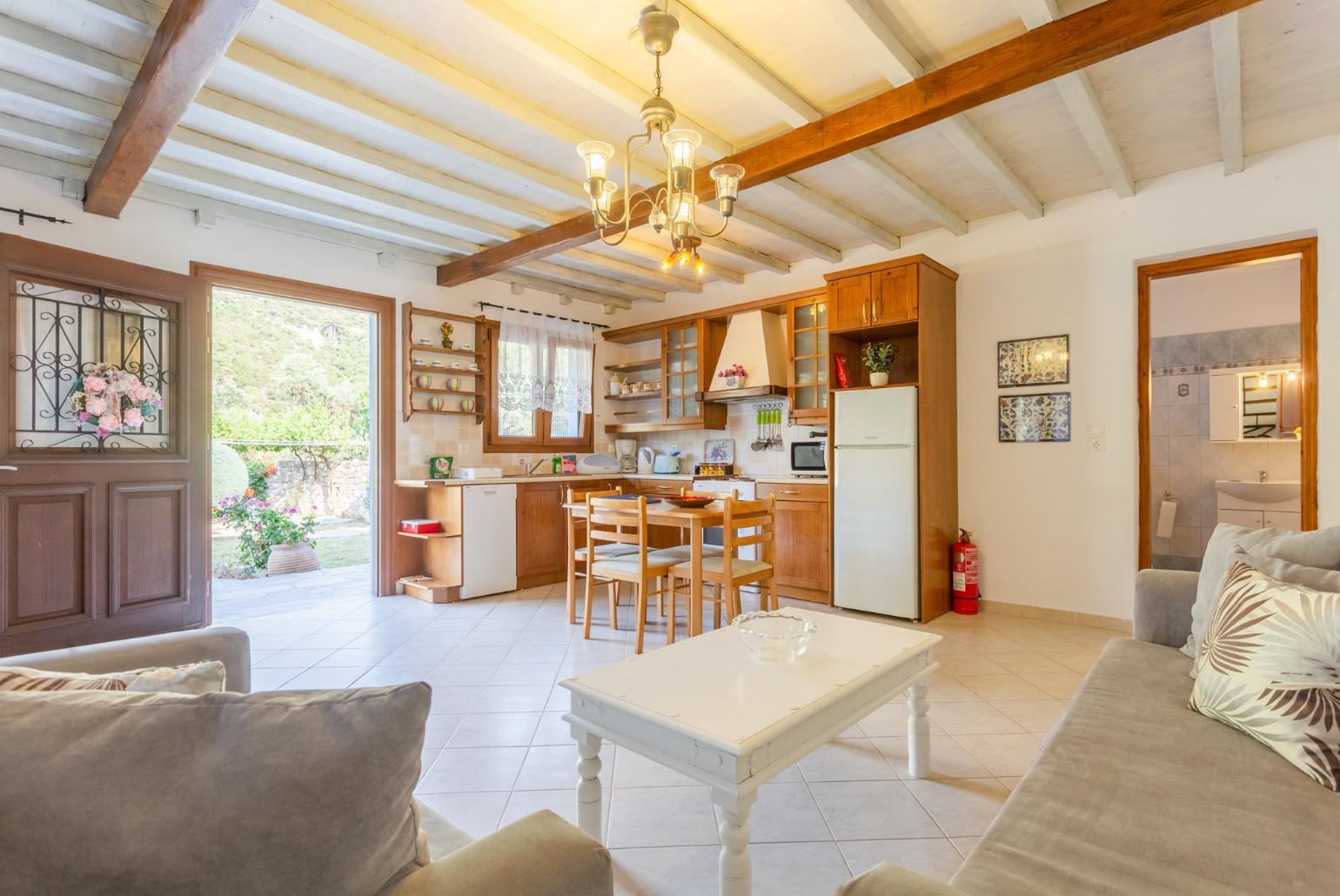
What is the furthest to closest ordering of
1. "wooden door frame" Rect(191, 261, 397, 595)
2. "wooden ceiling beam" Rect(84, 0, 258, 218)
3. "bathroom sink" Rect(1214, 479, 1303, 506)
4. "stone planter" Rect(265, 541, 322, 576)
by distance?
"stone planter" Rect(265, 541, 322, 576)
"bathroom sink" Rect(1214, 479, 1303, 506)
"wooden door frame" Rect(191, 261, 397, 595)
"wooden ceiling beam" Rect(84, 0, 258, 218)

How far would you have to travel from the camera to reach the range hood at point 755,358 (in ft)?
17.0

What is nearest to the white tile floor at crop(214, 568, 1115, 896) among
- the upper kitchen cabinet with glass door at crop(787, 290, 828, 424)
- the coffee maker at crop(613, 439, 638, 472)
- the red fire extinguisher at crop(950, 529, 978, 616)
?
the red fire extinguisher at crop(950, 529, 978, 616)

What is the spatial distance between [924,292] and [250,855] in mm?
4181

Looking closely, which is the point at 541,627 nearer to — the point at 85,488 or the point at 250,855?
the point at 85,488

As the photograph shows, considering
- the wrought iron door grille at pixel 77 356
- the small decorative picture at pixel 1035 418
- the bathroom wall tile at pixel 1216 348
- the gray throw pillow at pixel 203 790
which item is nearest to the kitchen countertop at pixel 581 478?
the small decorative picture at pixel 1035 418

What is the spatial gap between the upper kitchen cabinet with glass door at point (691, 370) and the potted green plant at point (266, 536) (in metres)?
3.88

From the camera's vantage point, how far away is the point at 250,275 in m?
4.18

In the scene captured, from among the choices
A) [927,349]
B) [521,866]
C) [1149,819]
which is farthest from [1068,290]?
[521,866]

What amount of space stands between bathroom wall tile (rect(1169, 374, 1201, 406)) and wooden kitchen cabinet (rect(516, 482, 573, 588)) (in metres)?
5.36

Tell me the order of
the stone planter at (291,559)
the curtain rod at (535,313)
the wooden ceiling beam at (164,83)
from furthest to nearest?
the stone planter at (291,559)
the curtain rod at (535,313)
the wooden ceiling beam at (164,83)

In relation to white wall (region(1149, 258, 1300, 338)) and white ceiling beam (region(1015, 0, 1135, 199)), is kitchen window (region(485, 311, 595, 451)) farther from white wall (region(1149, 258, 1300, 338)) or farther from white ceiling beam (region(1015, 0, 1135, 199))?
white wall (region(1149, 258, 1300, 338))

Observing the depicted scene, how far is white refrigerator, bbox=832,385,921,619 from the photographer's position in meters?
3.95

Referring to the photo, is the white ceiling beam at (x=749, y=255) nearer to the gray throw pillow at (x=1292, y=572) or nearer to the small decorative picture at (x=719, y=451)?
the small decorative picture at (x=719, y=451)

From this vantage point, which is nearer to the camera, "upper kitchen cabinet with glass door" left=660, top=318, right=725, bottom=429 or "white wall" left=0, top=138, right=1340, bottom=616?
"white wall" left=0, top=138, right=1340, bottom=616
